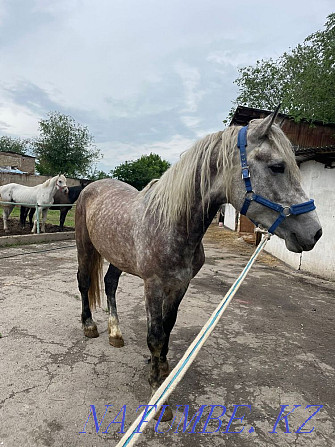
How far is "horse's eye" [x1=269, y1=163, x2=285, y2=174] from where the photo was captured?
152 cm

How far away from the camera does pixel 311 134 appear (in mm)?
14922

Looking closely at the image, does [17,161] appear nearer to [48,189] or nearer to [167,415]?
[48,189]

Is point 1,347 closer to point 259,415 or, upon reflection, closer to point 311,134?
point 259,415

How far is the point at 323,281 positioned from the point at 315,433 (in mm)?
4752

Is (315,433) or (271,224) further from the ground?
(271,224)

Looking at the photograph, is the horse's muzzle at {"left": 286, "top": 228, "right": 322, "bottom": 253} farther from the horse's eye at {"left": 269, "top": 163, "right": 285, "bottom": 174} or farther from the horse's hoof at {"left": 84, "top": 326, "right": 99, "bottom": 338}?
the horse's hoof at {"left": 84, "top": 326, "right": 99, "bottom": 338}

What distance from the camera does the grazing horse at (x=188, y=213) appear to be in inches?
61.0

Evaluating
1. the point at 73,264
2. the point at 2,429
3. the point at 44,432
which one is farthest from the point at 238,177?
the point at 73,264

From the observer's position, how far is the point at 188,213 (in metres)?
1.81

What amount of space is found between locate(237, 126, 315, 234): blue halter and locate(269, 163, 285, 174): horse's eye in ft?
0.44

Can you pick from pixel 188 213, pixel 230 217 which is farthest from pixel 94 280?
pixel 230 217

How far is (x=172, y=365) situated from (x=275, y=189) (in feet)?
6.03

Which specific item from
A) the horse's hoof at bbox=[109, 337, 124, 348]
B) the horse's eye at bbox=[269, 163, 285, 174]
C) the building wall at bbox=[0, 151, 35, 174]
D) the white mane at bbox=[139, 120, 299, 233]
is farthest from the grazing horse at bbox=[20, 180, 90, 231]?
the building wall at bbox=[0, 151, 35, 174]

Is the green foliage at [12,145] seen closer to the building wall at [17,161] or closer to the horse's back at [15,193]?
the building wall at [17,161]
